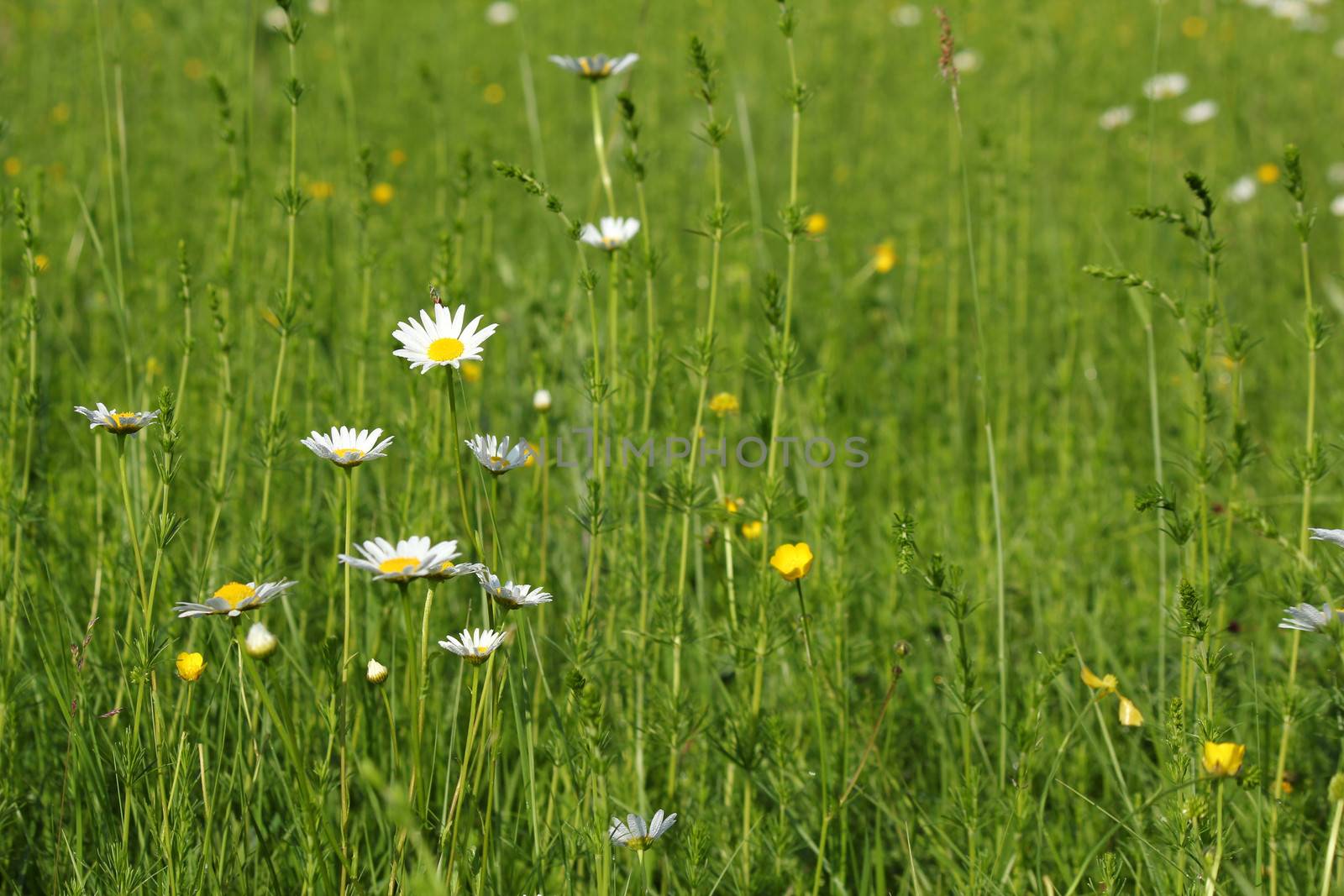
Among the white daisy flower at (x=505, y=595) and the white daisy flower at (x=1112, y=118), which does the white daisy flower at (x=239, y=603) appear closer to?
the white daisy flower at (x=505, y=595)

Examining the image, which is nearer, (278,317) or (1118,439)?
(278,317)

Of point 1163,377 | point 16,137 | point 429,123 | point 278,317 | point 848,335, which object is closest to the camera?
point 278,317

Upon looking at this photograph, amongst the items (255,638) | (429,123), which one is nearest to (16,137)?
(429,123)

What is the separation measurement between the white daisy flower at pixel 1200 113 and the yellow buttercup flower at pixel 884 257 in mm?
1980

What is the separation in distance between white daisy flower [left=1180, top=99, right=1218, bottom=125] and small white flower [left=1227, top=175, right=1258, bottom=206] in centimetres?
78

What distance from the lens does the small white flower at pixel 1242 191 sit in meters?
4.24

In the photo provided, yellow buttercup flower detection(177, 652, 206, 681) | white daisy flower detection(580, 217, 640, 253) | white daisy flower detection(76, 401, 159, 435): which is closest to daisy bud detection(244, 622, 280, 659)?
yellow buttercup flower detection(177, 652, 206, 681)

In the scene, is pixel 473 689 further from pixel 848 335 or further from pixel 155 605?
pixel 848 335

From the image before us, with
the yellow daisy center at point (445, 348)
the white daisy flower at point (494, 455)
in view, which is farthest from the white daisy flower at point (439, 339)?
the white daisy flower at point (494, 455)

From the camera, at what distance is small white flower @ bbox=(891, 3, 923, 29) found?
6641mm

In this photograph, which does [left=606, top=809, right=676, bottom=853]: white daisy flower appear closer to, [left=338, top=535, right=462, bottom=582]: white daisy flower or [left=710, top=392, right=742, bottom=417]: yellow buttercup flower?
[left=338, top=535, right=462, bottom=582]: white daisy flower

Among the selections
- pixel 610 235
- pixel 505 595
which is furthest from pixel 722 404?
pixel 505 595

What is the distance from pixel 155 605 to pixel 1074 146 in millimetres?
4330

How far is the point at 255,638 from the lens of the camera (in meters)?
1.26
